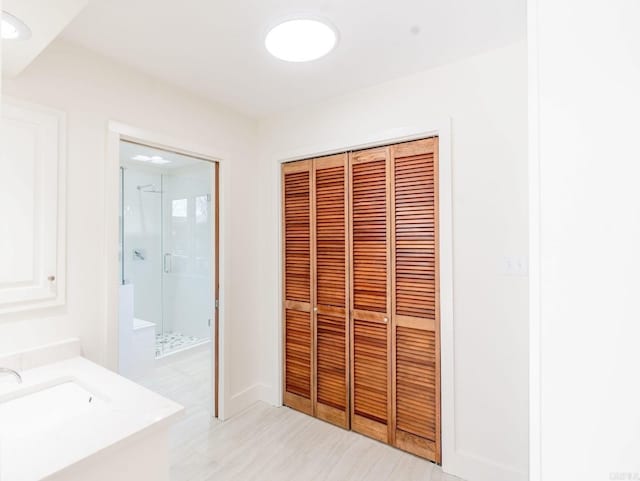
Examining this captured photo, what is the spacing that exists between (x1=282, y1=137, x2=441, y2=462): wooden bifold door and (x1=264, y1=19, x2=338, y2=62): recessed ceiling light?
2.45 feet

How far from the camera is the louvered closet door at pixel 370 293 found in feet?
7.01

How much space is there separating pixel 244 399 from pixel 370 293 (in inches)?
54.8
